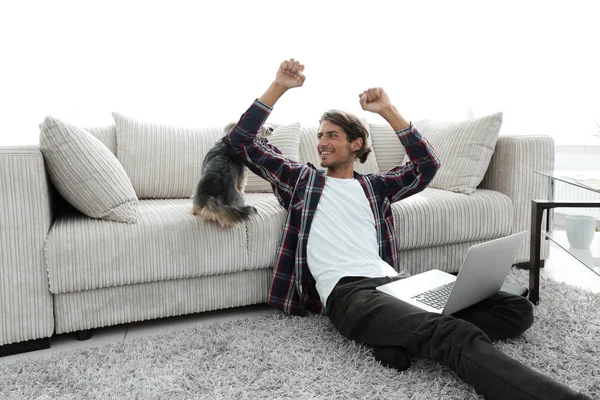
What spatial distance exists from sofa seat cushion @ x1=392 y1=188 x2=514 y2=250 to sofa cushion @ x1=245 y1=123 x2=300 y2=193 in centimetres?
65

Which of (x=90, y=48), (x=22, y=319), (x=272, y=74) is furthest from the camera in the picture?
(x=272, y=74)

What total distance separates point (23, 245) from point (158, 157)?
2.92 feet

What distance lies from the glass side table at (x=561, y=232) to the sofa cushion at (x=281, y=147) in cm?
116

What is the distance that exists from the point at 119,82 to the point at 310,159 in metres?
1.50

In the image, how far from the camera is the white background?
3.10m

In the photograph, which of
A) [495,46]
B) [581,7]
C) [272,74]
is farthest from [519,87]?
[272,74]

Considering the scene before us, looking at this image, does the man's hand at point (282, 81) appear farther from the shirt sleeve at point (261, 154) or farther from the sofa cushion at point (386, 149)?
the sofa cushion at point (386, 149)

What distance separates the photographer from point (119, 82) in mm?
3180

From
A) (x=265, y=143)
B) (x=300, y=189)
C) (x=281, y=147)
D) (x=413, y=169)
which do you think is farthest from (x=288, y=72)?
(x=281, y=147)

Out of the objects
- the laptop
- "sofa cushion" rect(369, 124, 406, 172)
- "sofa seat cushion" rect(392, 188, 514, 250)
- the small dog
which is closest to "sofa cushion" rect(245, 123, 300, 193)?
the small dog

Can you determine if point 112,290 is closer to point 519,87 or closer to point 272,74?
point 272,74

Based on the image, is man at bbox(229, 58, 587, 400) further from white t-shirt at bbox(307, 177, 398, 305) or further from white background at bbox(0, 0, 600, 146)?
white background at bbox(0, 0, 600, 146)

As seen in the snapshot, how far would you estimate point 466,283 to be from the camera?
139cm

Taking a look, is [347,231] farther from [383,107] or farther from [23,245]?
[23,245]
